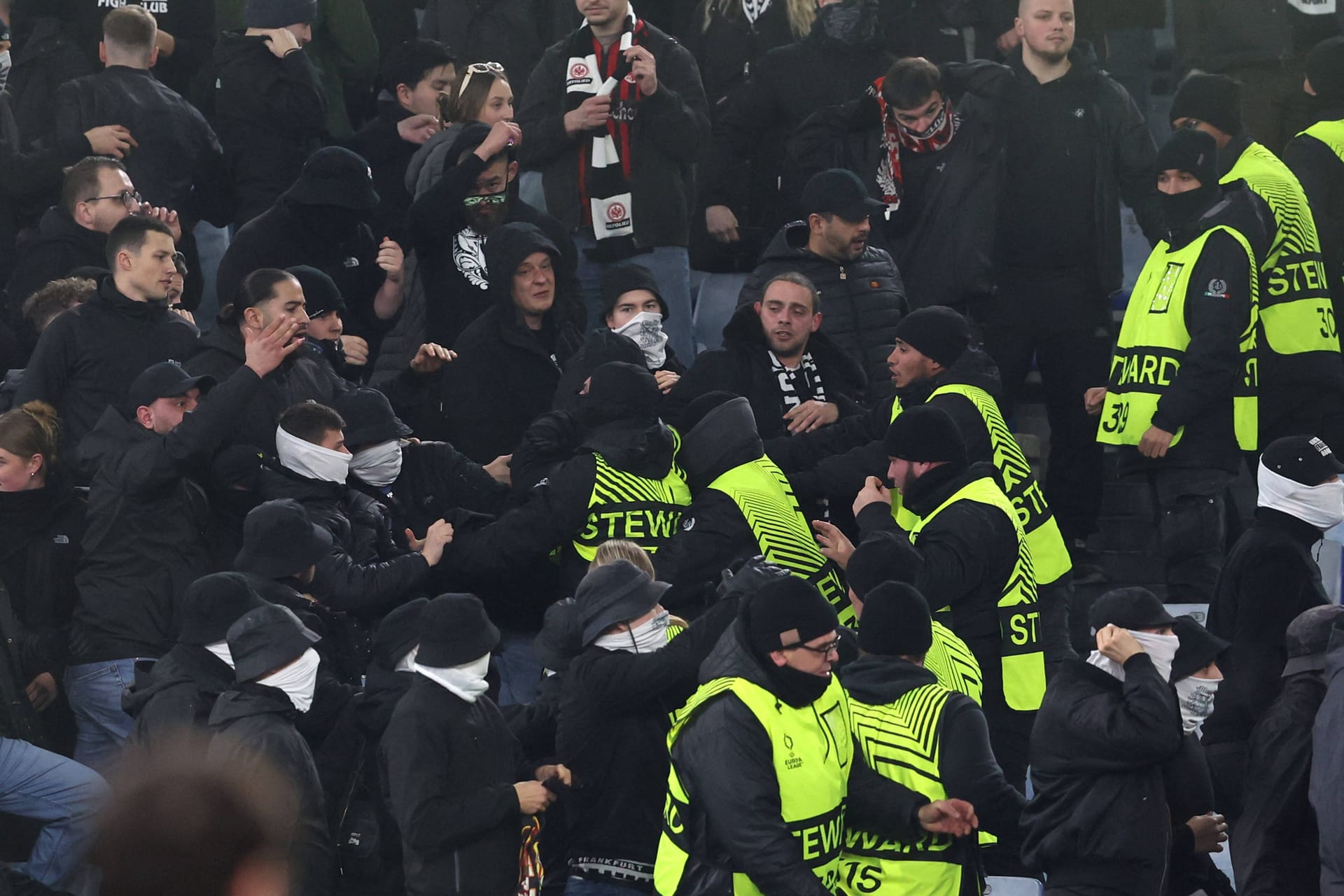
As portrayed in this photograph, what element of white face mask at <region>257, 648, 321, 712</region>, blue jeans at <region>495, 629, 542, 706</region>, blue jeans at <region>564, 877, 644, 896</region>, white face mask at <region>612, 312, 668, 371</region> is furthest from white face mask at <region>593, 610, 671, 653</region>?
white face mask at <region>612, 312, 668, 371</region>

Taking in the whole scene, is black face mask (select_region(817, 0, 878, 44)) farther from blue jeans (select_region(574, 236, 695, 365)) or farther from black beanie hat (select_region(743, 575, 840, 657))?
black beanie hat (select_region(743, 575, 840, 657))

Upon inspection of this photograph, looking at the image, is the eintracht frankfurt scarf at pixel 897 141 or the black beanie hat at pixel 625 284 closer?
the black beanie hat at pixel 625 284

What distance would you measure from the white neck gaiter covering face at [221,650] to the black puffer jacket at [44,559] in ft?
4.24

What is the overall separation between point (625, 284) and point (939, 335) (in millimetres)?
1442

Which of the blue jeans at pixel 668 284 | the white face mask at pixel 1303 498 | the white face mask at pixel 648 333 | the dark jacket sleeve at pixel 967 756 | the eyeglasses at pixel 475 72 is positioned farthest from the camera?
the blue jeans at pixel 668 284

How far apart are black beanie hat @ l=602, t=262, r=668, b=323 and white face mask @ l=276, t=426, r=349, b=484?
6.27 ft

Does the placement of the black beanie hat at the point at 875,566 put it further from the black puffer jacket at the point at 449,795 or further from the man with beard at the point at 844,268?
the man with beard at the point at 844,268

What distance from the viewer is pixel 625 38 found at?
384 inches

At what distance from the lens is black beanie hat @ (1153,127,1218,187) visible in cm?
873

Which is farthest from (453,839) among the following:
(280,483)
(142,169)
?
(142,169)

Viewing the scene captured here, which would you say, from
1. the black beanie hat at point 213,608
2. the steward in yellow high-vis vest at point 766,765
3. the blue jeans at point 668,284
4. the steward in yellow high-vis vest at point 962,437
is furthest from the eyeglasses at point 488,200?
the steward in yellow high-vis vest at point 766,765

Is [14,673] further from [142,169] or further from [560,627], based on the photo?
[142,169]

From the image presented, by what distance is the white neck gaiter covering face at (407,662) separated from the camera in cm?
640

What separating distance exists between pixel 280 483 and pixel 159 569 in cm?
57
